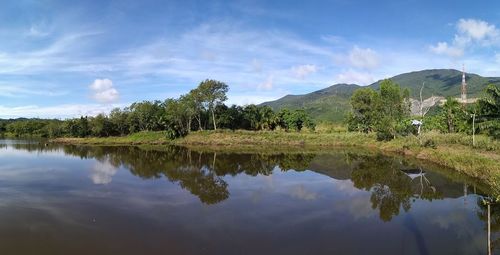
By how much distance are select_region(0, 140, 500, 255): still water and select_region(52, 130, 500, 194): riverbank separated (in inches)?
76.9

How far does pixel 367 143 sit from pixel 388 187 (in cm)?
3554

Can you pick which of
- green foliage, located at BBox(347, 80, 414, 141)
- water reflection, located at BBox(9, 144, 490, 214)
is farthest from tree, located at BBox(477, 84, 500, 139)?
green foliage, located at BBox(347, 80, 414, 141)

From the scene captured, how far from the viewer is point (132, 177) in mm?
29844

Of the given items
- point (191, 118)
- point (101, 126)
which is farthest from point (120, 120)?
point (191, 118)

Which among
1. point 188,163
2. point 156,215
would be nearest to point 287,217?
point 156,215

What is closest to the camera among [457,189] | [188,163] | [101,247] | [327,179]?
[101,247]

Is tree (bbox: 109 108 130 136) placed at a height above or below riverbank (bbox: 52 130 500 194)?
above

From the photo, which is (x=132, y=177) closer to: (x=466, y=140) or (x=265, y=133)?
(x=466, y=140)

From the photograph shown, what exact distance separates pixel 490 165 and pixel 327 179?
11.3m

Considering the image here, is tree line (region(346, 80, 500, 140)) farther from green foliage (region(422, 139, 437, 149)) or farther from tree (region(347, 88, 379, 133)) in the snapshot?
green foliage (region(422, 139, 437, 149))

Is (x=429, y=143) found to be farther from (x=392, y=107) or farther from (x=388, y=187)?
(x=388, y=187)

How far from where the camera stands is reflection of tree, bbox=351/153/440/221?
19.8m

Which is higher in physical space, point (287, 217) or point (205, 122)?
point (205, 122)

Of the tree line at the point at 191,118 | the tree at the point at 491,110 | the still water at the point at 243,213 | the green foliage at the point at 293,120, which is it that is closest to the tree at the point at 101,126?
the tree line at the point at 191,118
